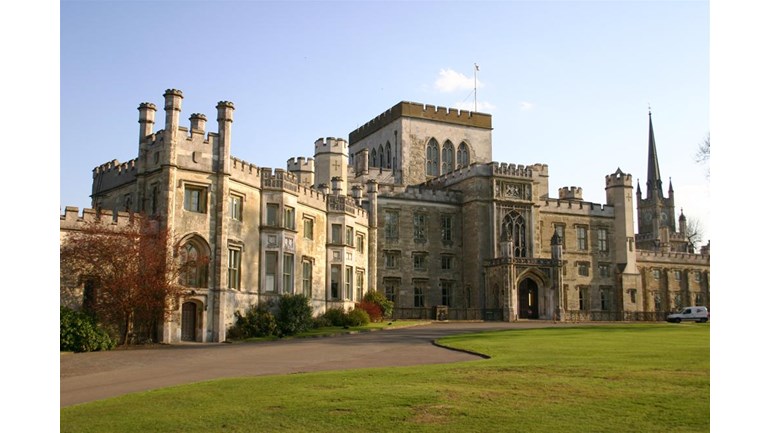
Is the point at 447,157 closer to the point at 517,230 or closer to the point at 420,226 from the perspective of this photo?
the point at 420,226

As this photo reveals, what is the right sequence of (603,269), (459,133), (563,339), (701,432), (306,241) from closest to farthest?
(701,432), (563,339), (306,241), (603,269), (459,133)

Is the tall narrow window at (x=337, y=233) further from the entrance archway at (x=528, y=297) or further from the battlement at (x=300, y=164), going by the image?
the entrance archway at (x=528, y=297)

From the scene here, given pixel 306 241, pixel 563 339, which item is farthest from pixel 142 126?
pixel 563 339

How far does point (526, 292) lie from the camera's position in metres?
54.0

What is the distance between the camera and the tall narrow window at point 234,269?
34875 mm

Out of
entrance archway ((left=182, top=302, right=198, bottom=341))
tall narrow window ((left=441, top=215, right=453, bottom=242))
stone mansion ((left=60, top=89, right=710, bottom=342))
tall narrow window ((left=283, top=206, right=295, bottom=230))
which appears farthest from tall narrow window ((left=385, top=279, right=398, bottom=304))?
entrance archway ((left=182, top=302, right=198, bottom=341))

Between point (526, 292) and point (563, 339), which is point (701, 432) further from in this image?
point (526, 292)

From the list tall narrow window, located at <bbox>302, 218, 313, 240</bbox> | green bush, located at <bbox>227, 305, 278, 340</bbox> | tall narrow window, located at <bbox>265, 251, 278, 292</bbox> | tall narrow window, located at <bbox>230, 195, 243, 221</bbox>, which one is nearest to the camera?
green bush, located at <bbox>227, 305, 278, 340</bbox>

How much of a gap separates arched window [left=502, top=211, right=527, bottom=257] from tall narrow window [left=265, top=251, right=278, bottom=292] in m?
21.1

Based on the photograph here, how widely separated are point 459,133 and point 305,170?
803 inches

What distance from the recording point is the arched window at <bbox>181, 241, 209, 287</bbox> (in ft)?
106

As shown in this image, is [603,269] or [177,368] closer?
[177,368]

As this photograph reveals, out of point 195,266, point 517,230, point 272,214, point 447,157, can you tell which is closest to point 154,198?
point 195,266

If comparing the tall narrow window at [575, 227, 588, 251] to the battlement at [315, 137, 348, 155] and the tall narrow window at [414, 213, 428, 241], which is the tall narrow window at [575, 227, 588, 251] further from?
the battlement at [315, 137, 348, 155]
